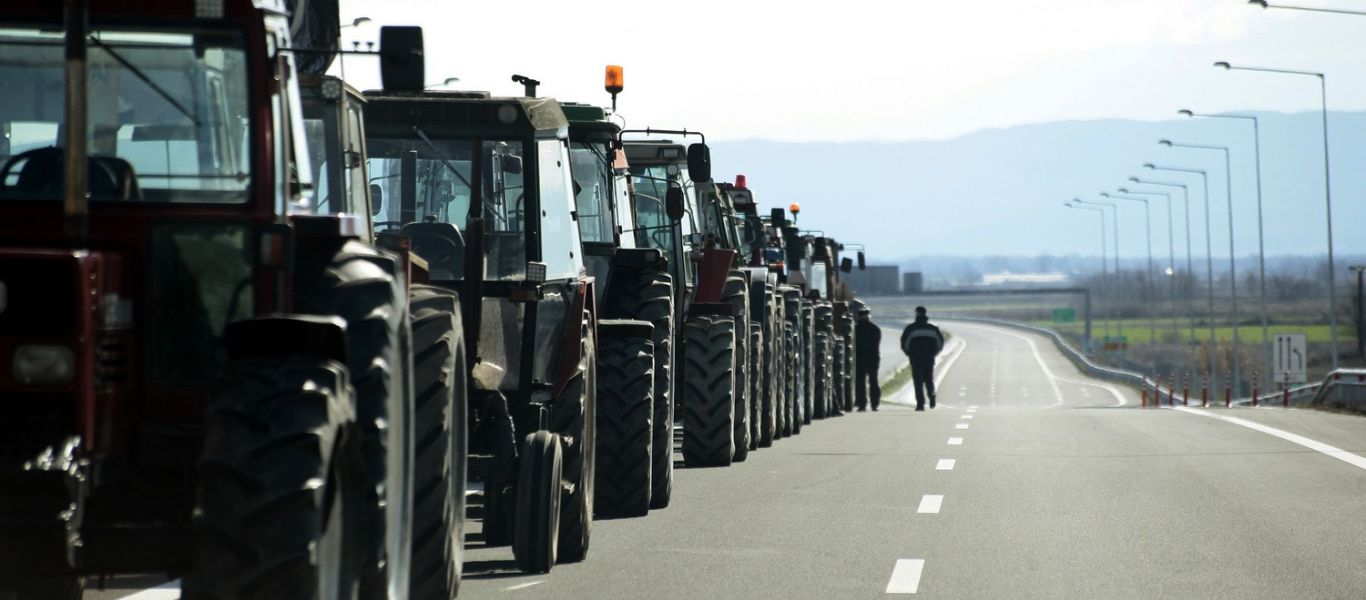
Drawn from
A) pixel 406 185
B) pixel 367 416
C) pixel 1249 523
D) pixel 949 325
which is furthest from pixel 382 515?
pixel 949 325

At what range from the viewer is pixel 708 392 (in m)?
17.1

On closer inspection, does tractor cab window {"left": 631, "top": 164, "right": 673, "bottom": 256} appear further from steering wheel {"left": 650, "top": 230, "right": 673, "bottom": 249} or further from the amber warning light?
the amber warning light

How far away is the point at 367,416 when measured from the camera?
5.72 m

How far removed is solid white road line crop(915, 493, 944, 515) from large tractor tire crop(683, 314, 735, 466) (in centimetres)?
307

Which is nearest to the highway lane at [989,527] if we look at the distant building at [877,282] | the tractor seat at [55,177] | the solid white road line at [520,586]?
the solid white road line at [520,586]

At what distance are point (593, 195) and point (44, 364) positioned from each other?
28.5 ft

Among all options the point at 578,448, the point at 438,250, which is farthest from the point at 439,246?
the point at 578,448

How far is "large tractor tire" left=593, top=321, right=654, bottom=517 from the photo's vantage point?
11.8m

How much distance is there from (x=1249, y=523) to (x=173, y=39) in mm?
8275

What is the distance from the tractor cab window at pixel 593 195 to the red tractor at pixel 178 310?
7.24m

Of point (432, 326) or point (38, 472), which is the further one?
point (432, 326)

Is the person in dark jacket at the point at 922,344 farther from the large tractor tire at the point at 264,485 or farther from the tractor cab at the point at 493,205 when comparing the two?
the large tractor tire at the point at 264,485

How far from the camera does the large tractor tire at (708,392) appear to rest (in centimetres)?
1698

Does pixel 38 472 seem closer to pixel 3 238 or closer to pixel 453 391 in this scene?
pixel 3 238
